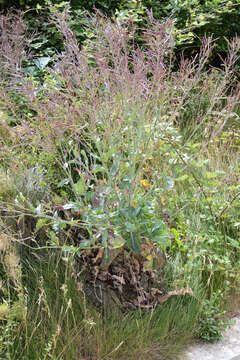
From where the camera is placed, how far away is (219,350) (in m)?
2.86

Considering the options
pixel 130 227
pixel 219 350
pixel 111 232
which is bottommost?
pixel 219 350

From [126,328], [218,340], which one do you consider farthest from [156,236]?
[218,340]

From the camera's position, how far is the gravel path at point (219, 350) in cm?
278

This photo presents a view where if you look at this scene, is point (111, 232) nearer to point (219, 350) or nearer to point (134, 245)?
point (134, 245)

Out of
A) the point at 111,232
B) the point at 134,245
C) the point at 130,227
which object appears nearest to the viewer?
the point at 130,227

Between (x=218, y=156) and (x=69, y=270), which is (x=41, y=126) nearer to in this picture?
(x=69, y=270)

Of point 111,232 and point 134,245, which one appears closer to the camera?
point 134,245

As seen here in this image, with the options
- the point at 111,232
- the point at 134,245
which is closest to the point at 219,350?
the point at 134,245

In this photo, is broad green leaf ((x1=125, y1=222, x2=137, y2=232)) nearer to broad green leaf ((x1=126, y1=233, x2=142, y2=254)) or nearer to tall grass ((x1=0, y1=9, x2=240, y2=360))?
tall grass ((x1=0, y1=9, x2=240, y2=360))

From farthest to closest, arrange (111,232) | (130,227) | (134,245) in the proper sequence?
1. (111,232)
2. (134,245)
3. (130,227)

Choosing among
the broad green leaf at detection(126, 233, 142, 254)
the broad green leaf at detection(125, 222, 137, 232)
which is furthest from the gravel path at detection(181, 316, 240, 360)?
the broad green leaf at detection(125, 222, 137, 232)

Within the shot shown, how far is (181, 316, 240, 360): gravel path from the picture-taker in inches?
109

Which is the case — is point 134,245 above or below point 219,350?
above

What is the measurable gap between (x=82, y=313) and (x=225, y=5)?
584cm
